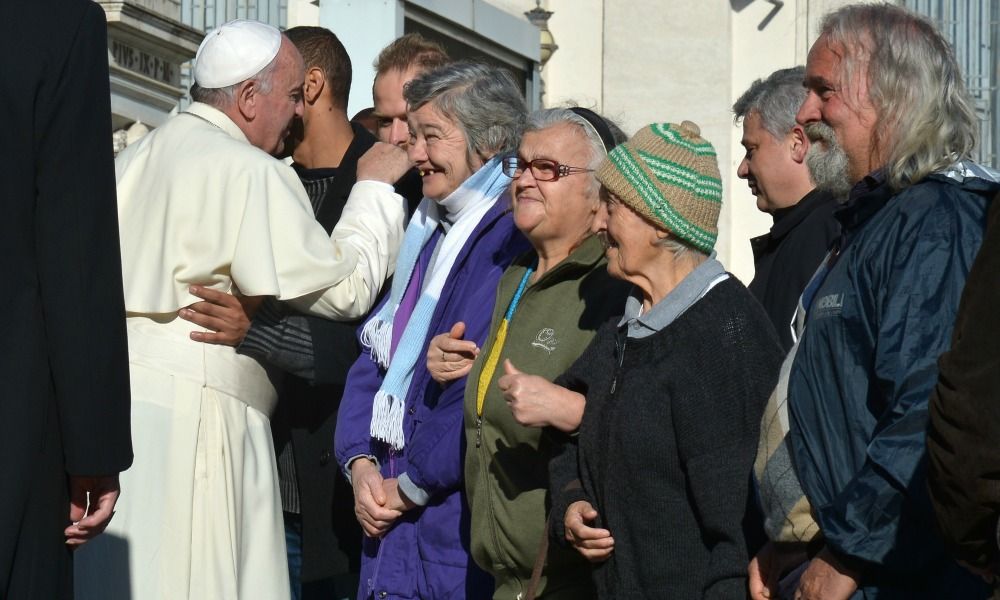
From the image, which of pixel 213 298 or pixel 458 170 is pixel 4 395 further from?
pixel 458 170

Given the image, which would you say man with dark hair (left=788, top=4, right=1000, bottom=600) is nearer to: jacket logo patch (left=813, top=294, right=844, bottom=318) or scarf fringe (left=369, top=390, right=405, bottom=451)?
jacket logo patch (left=813, top=294, right=844, bottom=318)

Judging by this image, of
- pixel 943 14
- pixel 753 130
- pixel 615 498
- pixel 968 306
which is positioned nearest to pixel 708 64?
pixel 943 14

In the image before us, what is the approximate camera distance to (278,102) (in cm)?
511

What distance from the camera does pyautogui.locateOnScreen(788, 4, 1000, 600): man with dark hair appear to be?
2969 mm

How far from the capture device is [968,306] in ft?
8.24

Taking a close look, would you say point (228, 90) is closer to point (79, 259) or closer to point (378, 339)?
point (378, 339)

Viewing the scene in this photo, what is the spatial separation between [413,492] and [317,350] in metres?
0.61

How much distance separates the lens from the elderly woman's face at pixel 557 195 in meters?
4.32

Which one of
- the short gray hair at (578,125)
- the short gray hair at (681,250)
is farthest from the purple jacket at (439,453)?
the short gray hair at (681,250)

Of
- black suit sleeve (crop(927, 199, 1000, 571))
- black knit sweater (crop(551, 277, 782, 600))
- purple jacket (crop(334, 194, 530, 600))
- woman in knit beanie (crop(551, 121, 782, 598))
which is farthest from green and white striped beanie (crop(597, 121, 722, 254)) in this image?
black suit sleeve (crop(927, 199, 1000, 571))

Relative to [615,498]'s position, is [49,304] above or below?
above

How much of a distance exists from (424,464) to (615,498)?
983mm

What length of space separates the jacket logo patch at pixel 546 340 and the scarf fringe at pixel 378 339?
83 cm

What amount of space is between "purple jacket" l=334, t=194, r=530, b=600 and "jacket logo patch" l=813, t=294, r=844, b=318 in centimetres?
141
